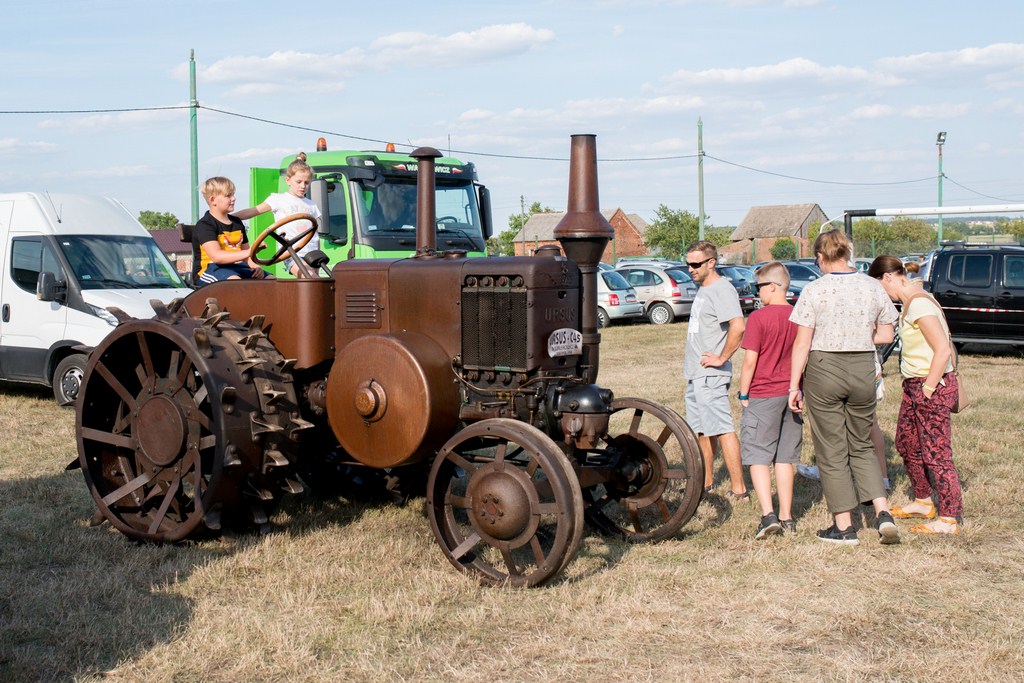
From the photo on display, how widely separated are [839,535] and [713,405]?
130cm

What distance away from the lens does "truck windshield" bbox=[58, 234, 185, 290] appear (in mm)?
10820

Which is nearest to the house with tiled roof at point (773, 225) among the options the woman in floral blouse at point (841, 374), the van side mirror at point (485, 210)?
the van side mirror at point (485, 210)

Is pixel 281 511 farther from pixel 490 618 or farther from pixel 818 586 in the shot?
pixel 818 586

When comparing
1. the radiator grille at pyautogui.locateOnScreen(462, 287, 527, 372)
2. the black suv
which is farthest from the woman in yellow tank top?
the black suv

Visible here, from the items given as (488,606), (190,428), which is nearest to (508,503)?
(488,606)

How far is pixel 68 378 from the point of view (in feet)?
34.4

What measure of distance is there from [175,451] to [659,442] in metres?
2.64

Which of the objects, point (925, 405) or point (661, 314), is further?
point (661, 314)

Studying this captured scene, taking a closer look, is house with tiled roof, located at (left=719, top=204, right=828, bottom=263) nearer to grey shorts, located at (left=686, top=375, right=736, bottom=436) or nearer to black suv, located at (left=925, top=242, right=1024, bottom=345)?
black suv, located at (left=925, top=242, right=1024, bottom=345)

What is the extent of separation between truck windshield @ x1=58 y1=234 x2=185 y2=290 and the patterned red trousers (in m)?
7.87

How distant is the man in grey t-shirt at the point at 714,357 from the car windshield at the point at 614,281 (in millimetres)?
15763

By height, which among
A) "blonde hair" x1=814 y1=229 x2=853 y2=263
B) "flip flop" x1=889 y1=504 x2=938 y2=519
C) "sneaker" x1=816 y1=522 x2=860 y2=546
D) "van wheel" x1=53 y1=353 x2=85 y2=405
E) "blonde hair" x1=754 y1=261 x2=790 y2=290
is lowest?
"flip flop" x1=889 y1=504 x2=938 y2=519

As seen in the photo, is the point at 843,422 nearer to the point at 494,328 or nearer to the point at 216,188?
the point at 494,328

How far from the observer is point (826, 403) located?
578 cm
